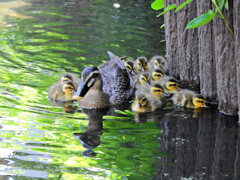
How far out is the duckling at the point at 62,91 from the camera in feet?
19.5

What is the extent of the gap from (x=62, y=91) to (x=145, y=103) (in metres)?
1.06

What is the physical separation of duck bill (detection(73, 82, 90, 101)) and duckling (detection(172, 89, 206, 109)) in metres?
1.10

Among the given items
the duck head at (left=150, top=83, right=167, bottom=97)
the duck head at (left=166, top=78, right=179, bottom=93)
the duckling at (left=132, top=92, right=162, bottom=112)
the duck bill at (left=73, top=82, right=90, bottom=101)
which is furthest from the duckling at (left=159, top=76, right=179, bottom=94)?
the duck bill at (left=73, top=82, right=90, bottom=101)

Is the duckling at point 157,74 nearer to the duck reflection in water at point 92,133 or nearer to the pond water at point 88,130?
the pond water at point 88,130

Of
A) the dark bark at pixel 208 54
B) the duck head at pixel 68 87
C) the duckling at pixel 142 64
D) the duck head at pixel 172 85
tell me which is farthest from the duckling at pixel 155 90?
the duck head at pixel 68 87

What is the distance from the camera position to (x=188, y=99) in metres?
5.79

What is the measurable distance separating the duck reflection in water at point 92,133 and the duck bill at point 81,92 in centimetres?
22

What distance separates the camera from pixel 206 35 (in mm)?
5434

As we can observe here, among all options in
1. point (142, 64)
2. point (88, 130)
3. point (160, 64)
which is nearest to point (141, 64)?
point (142, 64)

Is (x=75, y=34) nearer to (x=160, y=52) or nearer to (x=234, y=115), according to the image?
(x=160, y=52)

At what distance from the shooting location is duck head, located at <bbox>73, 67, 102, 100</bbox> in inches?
221

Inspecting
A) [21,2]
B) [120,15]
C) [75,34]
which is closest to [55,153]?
[75,34]

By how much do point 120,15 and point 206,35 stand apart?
16.2ft

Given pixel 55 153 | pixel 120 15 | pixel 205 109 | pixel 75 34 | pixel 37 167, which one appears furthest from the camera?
pixel 120 15
